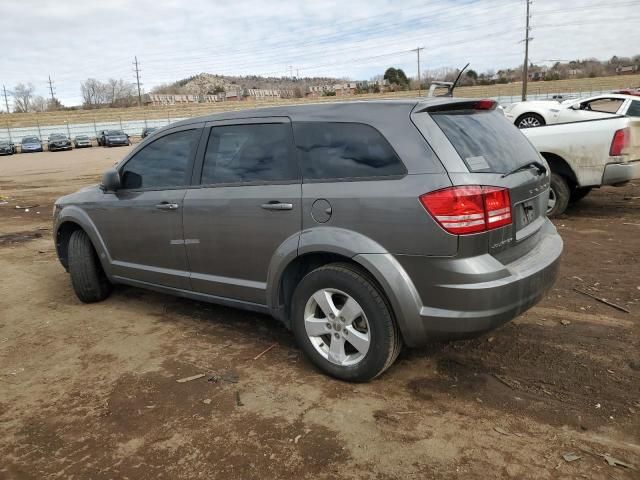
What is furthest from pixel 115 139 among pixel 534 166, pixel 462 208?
pixel 462 208

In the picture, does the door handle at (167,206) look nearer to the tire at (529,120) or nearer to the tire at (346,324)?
the tire at (346,324)

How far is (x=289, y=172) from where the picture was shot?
3.54m

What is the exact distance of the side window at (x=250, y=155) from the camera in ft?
11.8

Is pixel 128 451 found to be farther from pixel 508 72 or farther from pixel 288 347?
pixel 508 72

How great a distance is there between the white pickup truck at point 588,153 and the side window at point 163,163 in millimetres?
4867

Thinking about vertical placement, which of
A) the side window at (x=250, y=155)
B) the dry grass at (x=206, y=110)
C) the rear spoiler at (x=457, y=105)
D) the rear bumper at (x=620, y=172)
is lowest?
the rear bumper at (x=620, y=172)

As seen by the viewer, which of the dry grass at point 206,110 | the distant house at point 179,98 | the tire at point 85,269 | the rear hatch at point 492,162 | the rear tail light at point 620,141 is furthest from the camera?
the distant house at point 179,98

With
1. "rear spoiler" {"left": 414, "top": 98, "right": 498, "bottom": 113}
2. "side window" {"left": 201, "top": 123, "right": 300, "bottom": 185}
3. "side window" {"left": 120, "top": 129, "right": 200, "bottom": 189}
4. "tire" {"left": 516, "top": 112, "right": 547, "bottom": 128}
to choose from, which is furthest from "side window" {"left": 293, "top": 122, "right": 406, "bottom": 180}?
"tire" {"left": 516, "top": 112, "right": 547, "bottom": 128}

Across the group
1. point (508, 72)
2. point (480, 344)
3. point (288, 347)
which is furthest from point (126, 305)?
point (508, 72)

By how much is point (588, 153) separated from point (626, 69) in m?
100

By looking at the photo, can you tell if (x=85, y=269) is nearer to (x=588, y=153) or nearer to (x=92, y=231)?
(x=92, y=231)

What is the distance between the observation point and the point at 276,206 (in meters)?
3.51

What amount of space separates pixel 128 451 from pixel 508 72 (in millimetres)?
104337

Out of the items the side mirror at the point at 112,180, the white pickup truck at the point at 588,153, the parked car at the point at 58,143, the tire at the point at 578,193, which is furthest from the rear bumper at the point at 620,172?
the parked car at the point at 58,143
